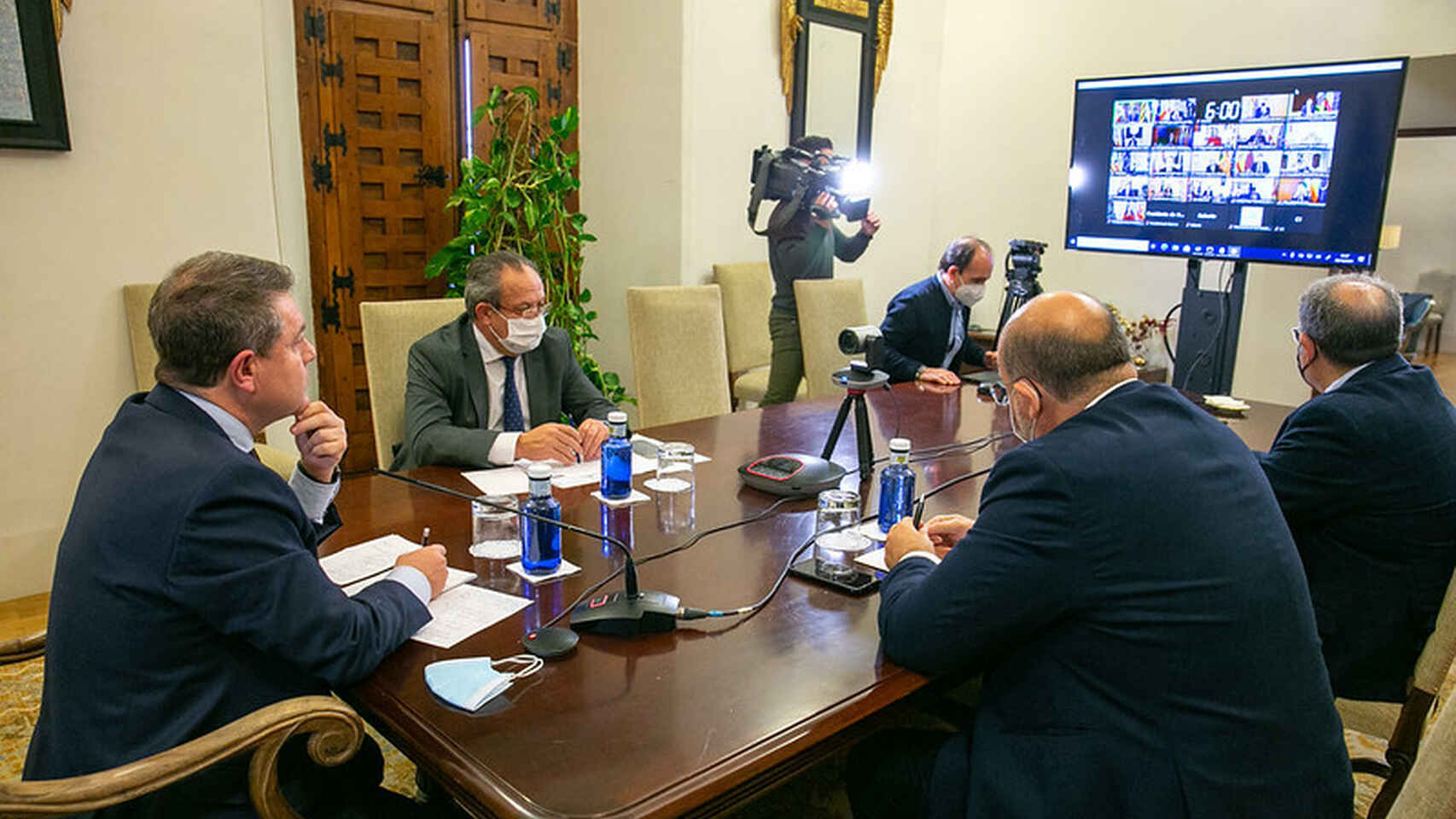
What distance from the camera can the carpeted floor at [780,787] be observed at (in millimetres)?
2092

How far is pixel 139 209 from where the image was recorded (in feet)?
10.3

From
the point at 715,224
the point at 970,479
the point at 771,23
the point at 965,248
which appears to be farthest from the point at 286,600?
the point at 771,23

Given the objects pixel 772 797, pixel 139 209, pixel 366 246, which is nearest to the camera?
pixel 772 797

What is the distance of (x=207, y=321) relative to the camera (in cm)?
124

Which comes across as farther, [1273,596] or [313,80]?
[313,80]

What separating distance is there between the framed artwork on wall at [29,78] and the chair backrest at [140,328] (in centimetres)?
46

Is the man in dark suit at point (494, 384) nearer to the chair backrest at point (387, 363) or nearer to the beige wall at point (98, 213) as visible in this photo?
the chair backrest at point (387, 363)

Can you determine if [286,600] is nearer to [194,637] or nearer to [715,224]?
[194,637]

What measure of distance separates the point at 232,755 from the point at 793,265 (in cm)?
336

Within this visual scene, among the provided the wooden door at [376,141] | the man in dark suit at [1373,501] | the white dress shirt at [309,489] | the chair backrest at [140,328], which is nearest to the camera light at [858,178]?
the wooden door at [376,141]

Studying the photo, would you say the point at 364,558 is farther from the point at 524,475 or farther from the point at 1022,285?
the point at 1022,285

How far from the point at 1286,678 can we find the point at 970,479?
3.20 ft

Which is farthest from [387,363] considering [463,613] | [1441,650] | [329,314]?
[1441,650]

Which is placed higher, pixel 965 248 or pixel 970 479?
pixel 965 248
